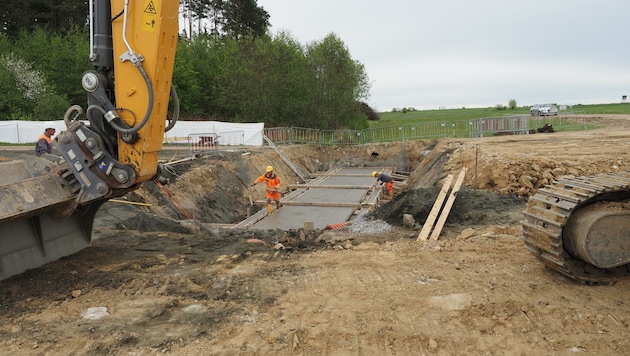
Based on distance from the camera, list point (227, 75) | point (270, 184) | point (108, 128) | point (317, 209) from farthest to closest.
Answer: point (227, 75) < point (317, 209) < point (270, 184) < point (108, 128)

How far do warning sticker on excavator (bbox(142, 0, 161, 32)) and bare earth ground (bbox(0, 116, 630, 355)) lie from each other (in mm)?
3081

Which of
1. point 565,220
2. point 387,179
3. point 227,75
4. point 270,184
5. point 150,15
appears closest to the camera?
point 565,220

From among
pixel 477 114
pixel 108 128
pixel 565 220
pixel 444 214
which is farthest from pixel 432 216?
pixel 477 114

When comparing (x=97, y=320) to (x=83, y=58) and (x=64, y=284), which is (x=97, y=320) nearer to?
(x=64, y=284)

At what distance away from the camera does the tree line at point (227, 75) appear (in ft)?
104

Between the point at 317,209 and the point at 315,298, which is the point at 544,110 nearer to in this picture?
the point at 317,209

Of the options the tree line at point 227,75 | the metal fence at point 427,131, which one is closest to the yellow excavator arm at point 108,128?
the metal fence at point 427,131

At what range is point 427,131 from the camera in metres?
29.5

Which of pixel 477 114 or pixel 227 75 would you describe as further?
pixel 477 114

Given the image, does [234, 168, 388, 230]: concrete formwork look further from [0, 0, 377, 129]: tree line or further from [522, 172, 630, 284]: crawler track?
[0, 0, 377, 129]: tree line

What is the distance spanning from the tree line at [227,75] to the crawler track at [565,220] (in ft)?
102

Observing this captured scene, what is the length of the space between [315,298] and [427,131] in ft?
84.3

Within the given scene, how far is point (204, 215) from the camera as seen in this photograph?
1402cm

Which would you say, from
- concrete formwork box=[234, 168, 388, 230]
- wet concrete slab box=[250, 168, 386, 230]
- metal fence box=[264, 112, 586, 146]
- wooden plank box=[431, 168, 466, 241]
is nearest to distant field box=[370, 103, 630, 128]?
metal fence box=[264, 112, 586, 146]
